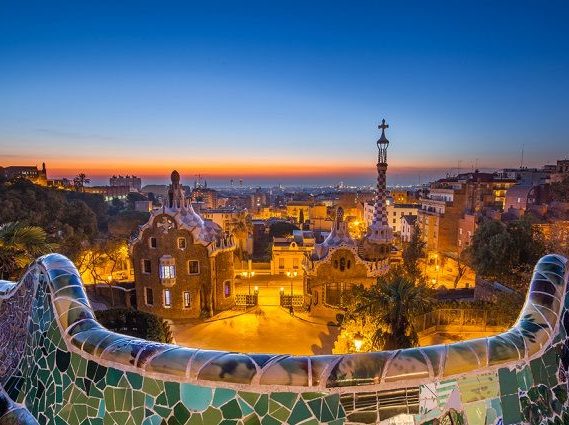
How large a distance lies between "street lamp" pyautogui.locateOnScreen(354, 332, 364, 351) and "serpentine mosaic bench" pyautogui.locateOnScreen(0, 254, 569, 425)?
10.1 metres

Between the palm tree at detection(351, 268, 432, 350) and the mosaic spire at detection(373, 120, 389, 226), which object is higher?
the mosaic spire at detection(373, 120, 389, 226)

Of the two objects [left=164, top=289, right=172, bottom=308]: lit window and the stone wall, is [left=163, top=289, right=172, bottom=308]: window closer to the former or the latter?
[left=164, top=289, right=172, bottom=308]: lit window

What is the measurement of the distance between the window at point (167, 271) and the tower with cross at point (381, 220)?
1250 centimetres

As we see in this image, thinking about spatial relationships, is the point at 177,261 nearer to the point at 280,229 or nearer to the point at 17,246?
the point at 17,246

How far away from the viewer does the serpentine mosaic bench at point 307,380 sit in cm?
300

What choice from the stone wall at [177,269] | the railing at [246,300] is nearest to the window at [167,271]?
the stone wall at [177,269]

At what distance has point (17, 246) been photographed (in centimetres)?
1023

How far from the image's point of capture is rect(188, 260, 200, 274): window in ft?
77.4

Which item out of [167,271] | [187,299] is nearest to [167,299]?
[187,299]

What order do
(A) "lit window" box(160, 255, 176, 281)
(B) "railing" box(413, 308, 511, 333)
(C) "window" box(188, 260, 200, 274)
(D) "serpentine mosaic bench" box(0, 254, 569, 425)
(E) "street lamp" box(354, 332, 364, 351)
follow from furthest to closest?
(C) "window" box(188, 260, 200, 274), (A) "lit window" box(160, 255, 176, 281), (B) "railing" box(413, 308, 511, 333), (E) "street lamp" box(354, 332, 364, 351), (D) "serpentine mosaic bench" box(0, 254, 569, 425)

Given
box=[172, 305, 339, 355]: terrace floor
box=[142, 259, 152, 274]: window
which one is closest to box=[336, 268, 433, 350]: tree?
box=[172, 305, 339, 355]: terrace floor

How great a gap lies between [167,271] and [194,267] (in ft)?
5.07

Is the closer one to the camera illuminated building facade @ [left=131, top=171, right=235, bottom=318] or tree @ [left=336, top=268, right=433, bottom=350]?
tree @ [left=336, top=268, right=433, bottom=350]

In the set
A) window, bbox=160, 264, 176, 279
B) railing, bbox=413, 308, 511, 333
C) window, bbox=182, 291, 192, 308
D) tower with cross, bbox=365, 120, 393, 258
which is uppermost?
tower with cross, bbox=365, 120, 393, 258
